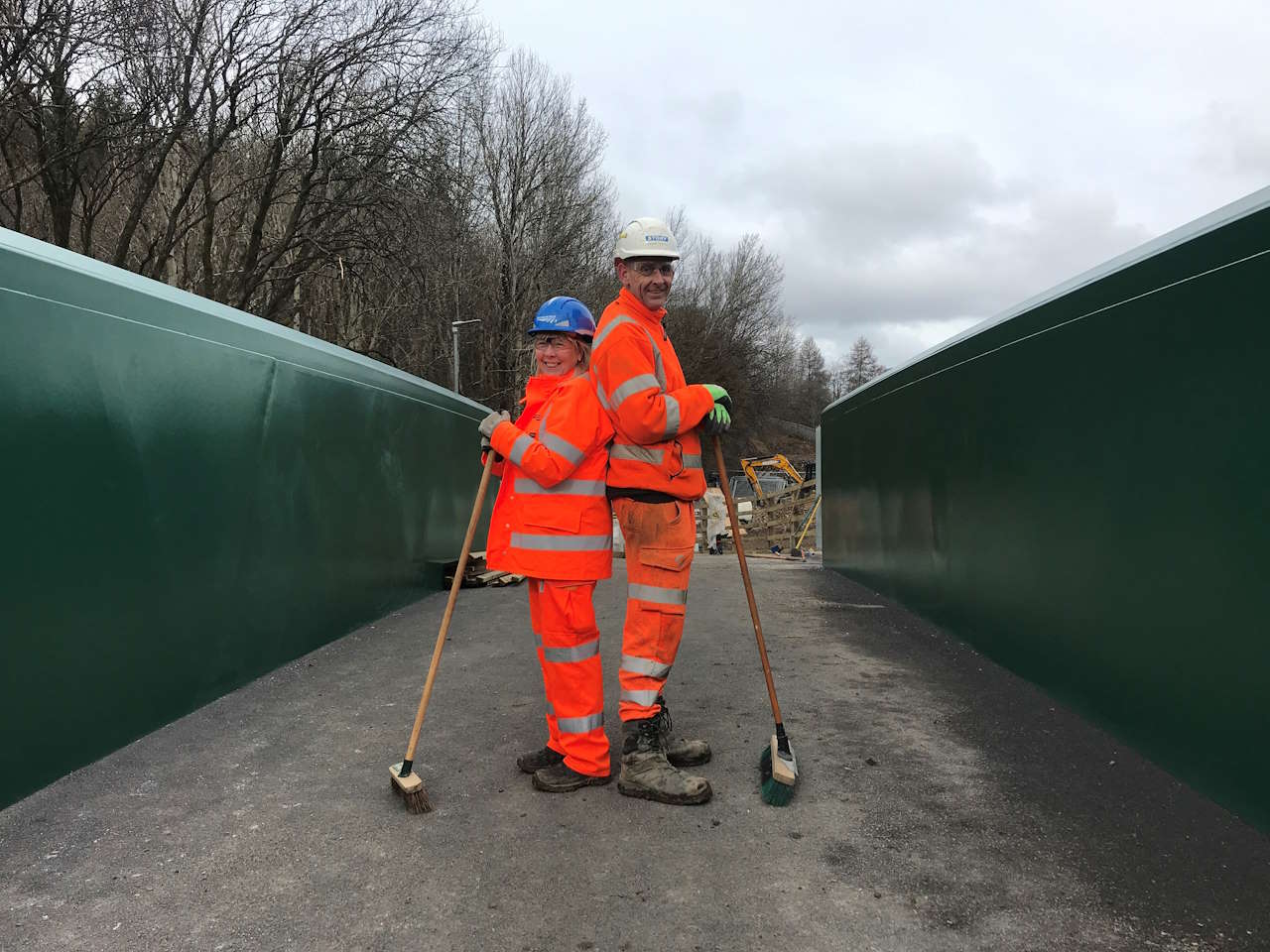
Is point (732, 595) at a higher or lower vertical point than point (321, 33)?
lower

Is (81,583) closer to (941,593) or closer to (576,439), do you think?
(576,439)

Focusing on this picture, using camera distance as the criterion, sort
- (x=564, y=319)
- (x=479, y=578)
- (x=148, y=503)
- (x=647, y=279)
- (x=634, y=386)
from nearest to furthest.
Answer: (x=634, y=386) → (x=647, y=279) → (x=564, y=319) → (x=148, y=503) → (x=479, y=578)

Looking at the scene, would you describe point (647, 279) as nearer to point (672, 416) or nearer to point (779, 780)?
point (672, 416)

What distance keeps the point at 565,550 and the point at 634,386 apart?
661 millimetres

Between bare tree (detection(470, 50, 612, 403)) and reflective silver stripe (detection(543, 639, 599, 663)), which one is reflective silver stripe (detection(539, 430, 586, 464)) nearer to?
reflective silver stripe (detection(543, 639, 599, 663))

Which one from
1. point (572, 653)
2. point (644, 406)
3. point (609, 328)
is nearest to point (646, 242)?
point (609, 328)

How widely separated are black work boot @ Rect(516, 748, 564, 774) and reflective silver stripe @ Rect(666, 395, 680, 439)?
1.31m

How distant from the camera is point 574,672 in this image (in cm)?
348

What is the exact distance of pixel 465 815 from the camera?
10.4ft

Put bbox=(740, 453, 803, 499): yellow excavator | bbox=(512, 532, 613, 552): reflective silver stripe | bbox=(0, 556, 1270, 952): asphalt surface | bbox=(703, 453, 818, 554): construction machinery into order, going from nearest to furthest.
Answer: bbox=(0, 556, 1270, 952): asphalt surface → bbox=(512, 532, 613, 552): reflective silver stripe → bbox=(703, 453, 818, 554): construction machinery → bbox=(740, 453, 803, 499): yellow excavator

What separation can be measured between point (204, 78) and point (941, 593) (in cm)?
1313

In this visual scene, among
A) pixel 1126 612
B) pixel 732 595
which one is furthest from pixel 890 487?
pixel 1126 612

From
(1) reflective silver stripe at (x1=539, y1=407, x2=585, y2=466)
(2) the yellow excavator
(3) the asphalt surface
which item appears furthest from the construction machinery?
(1) reflective silver stripe at (x1=539, y1=407, x2=585, y2=466)

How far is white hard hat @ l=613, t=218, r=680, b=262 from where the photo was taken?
3.61m
